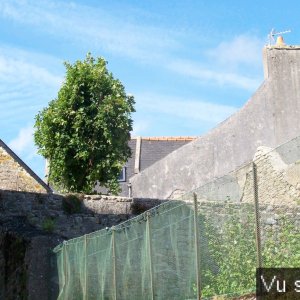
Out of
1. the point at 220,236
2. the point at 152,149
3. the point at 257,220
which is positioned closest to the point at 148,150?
the point at 152,149

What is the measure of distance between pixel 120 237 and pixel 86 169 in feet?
42.2

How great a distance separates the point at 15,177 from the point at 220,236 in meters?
13.8

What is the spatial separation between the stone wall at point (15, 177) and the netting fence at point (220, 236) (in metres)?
10.7

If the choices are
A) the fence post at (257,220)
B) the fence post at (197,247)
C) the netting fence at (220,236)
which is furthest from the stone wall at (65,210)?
the fence post at (257,220)

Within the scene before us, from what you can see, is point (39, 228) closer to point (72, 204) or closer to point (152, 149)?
point (72, 204)

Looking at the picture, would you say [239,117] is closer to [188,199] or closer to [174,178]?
[174,178]

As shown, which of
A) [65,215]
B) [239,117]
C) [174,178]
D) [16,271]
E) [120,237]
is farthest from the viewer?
[174,178]

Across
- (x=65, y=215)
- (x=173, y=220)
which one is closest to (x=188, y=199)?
(x=173, y=220)

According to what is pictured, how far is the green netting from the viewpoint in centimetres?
725

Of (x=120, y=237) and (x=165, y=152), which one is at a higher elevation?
(x=165, y=152)

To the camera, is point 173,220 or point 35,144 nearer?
point 173,220

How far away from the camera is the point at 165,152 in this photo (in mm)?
31484

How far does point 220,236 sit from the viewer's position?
6.67 m

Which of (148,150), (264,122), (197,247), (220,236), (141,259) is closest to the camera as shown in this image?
(220,236)
